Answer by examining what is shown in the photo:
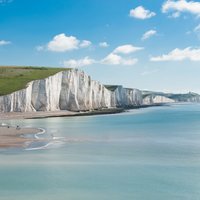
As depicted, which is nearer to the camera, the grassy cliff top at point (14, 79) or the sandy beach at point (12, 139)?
the sandy beach at point (12, 139)

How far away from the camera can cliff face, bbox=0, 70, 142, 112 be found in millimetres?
84625

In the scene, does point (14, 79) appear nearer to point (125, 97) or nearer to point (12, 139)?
point (12, 139)

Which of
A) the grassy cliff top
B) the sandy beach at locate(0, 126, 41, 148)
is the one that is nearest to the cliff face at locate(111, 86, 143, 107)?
the grassy cliff top

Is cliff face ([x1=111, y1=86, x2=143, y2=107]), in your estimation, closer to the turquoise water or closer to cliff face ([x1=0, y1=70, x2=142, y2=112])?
cliff face ([x1=0, y1=70, x2=142, y2=112])

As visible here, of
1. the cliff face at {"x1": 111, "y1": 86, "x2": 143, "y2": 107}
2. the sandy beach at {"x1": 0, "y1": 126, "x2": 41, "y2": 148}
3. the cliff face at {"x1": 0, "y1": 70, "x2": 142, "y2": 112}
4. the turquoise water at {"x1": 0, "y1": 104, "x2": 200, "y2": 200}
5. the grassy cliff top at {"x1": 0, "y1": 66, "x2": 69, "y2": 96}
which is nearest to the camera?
the turquoise water at {"x1": 0, "y1": 104, "x2": 200, "y2": 200}

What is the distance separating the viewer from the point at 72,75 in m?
105

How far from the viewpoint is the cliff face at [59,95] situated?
8462 cm

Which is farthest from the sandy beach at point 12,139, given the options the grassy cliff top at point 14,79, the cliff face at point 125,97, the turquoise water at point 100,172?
the cliff face at point 125,97

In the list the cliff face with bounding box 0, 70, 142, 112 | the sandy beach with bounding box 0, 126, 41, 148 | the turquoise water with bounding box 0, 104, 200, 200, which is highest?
the cliff face with bounding box 0, 70, 142, 112

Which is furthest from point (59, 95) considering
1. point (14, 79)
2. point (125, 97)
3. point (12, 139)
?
point (125, 97)

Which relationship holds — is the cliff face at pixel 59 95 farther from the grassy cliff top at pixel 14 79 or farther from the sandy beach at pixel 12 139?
the sandy beach at pixel 12 139

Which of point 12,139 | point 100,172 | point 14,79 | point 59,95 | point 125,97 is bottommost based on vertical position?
point 100,172

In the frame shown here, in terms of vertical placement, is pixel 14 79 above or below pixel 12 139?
above

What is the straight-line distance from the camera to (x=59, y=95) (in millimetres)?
100562
